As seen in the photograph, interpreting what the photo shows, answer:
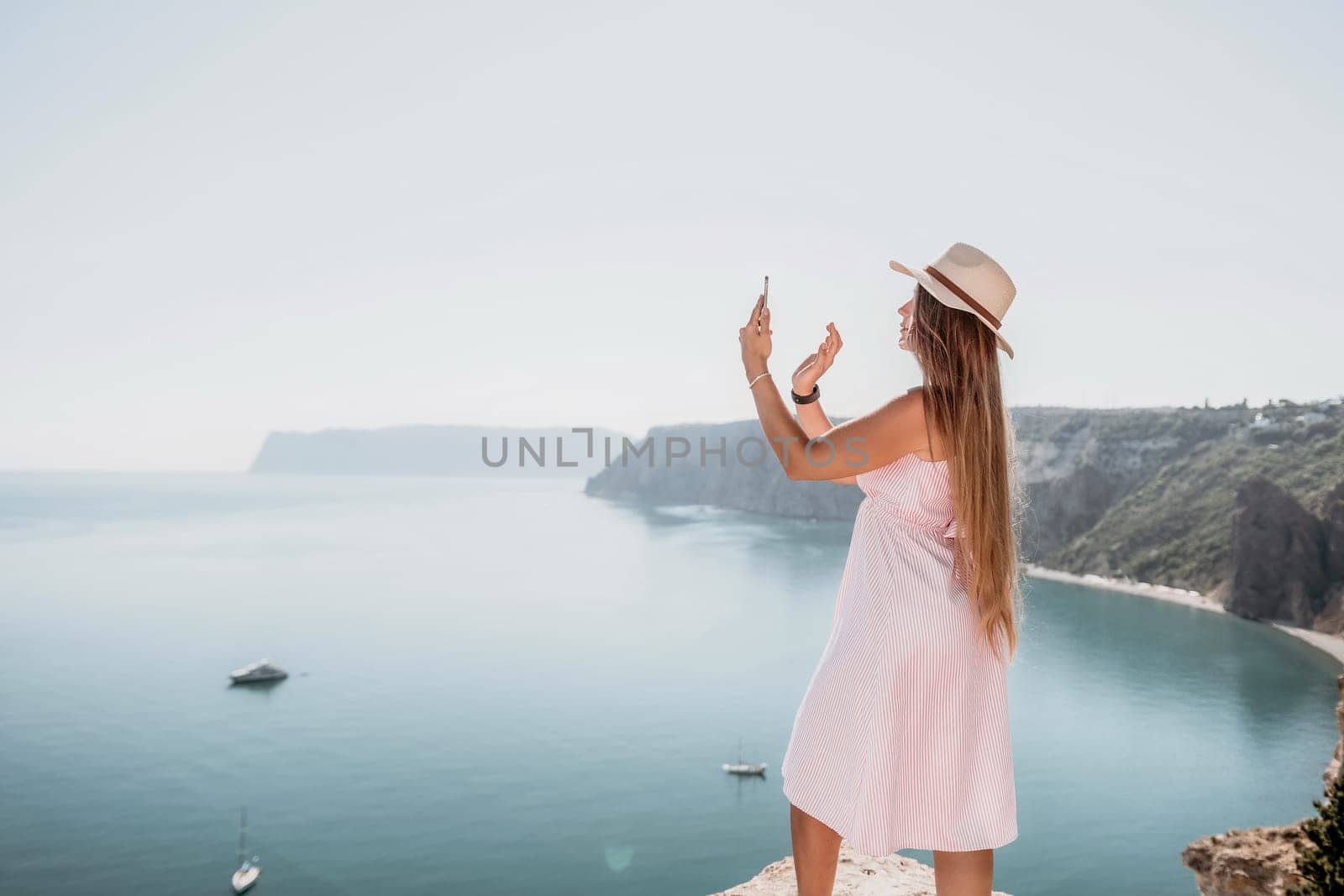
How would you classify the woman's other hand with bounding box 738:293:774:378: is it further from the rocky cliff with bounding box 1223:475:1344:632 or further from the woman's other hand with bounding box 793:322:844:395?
the rocky cliff with bounding box 1223:475:1344:632

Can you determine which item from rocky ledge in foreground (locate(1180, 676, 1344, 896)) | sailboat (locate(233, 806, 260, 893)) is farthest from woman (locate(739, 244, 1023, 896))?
sailboat (locate(233, 806, 260, 893))

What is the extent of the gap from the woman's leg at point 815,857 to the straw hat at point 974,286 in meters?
1.11

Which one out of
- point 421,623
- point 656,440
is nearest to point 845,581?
point 421,623

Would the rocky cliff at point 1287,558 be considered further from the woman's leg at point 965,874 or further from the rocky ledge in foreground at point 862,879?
the woman's leg at point 965,874

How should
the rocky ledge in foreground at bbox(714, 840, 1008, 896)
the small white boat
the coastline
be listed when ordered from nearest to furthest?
the rocky ledge in foreground at bbox(714, 840, 1008, 896)
the small white boat
the coastline

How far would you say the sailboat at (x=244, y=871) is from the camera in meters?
26.8

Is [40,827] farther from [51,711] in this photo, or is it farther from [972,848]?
[972,848]

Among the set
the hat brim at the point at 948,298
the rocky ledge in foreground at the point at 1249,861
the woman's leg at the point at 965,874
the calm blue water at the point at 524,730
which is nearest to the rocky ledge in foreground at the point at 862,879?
the woman's leg at the point at 965,874

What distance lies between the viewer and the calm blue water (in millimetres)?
28719

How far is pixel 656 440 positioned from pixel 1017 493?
148 m

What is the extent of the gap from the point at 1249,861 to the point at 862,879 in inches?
209

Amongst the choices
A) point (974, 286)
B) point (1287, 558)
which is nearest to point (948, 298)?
point (974, 286)

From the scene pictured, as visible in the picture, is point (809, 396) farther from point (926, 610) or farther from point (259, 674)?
point (259, 674)

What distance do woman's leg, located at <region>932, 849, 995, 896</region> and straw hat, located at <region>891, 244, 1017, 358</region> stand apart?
1.08 metres
